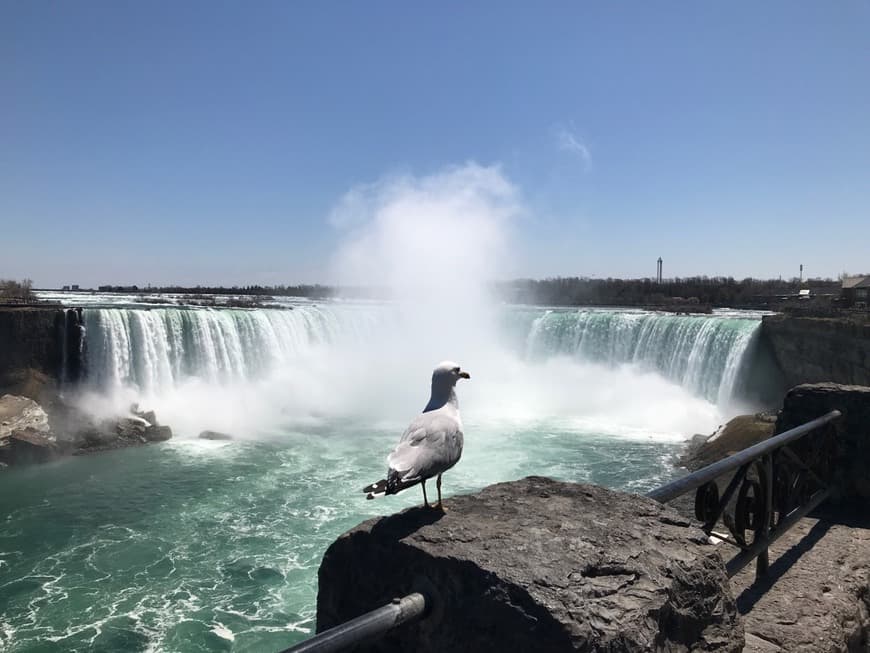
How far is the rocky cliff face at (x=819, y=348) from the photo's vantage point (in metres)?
19.5

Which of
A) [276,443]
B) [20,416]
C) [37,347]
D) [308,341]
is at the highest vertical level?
[37,347]

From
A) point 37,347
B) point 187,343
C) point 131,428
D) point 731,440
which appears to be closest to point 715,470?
point 731,440

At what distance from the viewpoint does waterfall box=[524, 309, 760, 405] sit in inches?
979

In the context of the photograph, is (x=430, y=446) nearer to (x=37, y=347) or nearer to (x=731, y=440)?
(x=731, y=440)

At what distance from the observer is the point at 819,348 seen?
21.6 metres

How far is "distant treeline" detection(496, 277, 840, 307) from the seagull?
48.7 metres

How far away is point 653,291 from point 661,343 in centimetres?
3225

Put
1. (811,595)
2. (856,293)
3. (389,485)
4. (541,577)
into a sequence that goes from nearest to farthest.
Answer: (541,577) < (389,485) < (811,595) < (856,293)

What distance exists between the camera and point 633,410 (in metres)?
24.8

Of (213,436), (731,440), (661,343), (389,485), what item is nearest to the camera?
(389,485)

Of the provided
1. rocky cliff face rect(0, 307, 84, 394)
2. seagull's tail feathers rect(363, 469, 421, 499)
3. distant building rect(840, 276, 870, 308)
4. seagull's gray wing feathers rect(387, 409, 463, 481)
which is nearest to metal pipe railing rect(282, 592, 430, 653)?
seagull's tail feathers rect(363, 469, 421, 499)

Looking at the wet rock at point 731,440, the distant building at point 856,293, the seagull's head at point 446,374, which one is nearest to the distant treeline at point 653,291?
the distant building at point 856,293

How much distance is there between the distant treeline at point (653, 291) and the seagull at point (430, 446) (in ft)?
160

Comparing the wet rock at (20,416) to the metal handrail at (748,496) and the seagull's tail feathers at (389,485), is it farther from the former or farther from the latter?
the metal handrail at (748,496)
